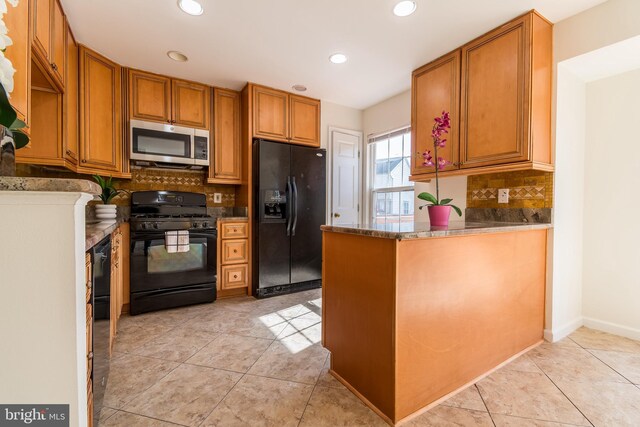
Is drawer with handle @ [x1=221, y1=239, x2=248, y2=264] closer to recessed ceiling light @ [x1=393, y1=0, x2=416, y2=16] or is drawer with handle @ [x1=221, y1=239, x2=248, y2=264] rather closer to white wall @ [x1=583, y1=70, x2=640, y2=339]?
recessed ceiling light @ [x1=393, y1=0, x2=416, y2=16]

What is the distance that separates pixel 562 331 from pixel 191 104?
159 inches

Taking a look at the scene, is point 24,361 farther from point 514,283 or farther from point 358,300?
point 514,283

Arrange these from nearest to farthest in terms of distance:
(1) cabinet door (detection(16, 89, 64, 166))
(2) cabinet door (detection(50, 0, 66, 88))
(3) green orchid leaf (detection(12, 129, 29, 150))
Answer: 1. (3) green orchid leaf (detection(12, 129, 29, 150))
2. (2) cabinet door (detection(50, 0, 66, 88))
3. (1) cabinet door (detection(16, 89, 64, 166))

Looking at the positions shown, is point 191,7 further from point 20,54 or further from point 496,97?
point 496,97

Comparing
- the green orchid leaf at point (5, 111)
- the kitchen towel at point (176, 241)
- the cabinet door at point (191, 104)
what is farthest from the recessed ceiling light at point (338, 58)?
the green orchid leaf at point (5, 111)

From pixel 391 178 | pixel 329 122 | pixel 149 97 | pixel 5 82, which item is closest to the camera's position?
pixel 5 82

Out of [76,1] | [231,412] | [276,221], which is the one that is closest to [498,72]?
[276,221]

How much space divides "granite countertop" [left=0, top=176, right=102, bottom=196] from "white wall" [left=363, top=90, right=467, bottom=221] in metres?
2.81

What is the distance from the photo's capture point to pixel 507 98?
211cm

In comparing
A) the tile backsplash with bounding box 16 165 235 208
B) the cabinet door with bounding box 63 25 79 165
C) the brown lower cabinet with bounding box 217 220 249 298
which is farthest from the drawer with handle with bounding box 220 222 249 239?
the cabinet door with bounding box 63 25 79 165

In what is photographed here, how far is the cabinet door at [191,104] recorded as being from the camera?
312cm

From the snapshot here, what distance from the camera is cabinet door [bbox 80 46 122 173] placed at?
251 centimetres

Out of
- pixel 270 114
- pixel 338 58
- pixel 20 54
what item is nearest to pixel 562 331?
pixel 338 58

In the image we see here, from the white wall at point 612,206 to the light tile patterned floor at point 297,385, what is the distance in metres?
0.22
